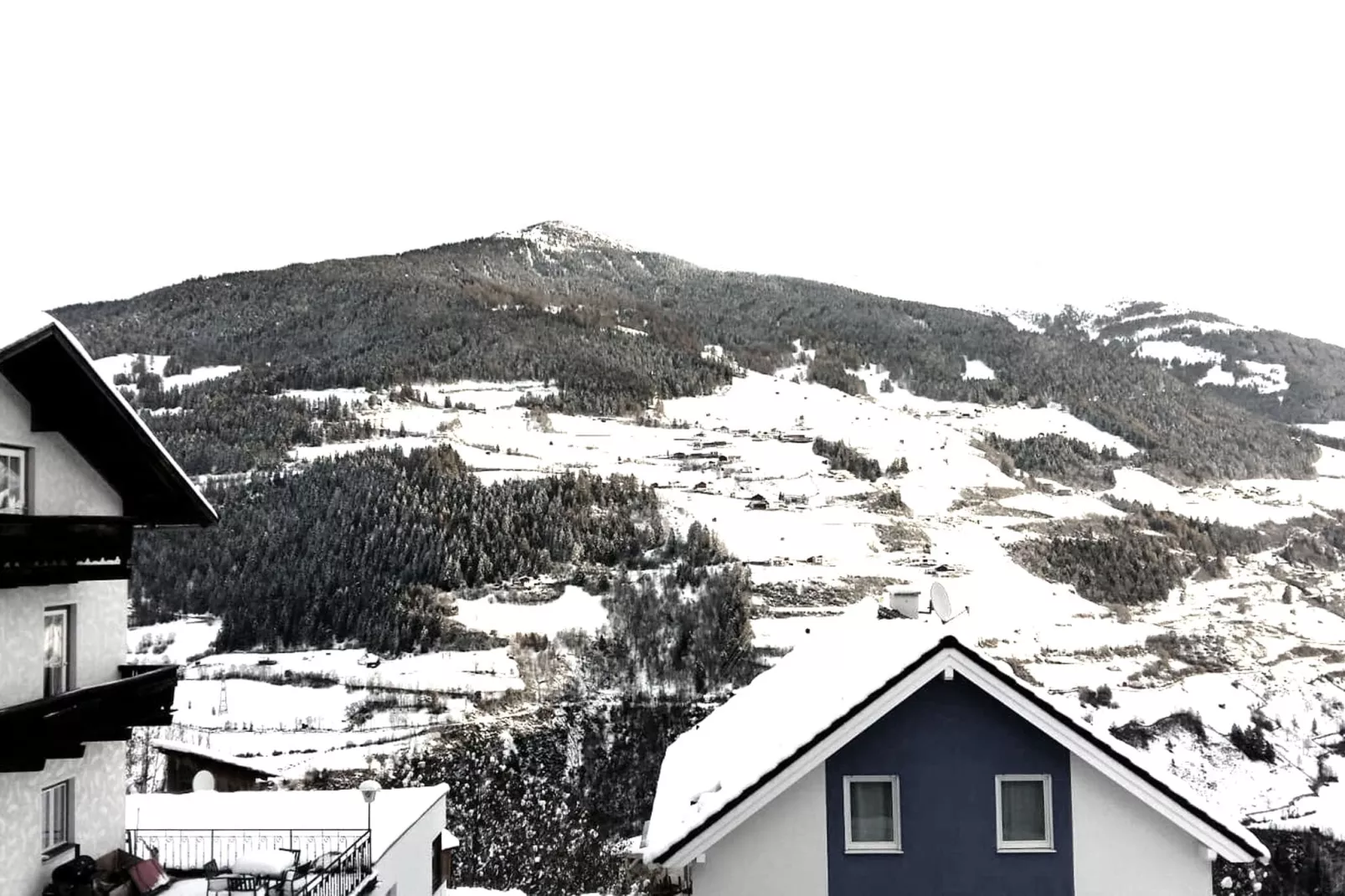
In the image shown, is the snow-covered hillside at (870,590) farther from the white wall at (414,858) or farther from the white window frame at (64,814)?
the white window frame at (64,814)

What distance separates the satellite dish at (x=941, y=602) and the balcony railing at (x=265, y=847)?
8147mm

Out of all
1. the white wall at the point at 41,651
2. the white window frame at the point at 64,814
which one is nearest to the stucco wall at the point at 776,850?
the white wall at the point at 41,651

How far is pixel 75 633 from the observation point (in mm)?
10023

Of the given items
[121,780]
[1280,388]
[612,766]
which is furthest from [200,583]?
[1280,388]

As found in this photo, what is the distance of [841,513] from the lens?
5756 cm

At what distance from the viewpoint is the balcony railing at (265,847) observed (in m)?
12.7

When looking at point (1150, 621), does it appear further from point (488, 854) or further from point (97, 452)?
point (97, 452)

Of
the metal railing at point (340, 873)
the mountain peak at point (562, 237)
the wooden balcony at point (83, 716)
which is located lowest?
the metal railing at point (340, 873)

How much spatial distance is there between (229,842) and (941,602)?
12.2m

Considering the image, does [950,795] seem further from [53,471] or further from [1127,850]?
[53,471]

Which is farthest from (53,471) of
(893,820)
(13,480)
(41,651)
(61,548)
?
(893,820)

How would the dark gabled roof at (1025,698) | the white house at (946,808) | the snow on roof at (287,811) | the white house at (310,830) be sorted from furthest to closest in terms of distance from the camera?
the snow on roof at (287,811) → the white house at (310,830) → the white house at (946,808) → the dark gabled roof at (1025,698)

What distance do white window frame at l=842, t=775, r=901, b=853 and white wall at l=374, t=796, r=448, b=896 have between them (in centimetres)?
880

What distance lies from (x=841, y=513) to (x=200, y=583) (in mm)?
35794
